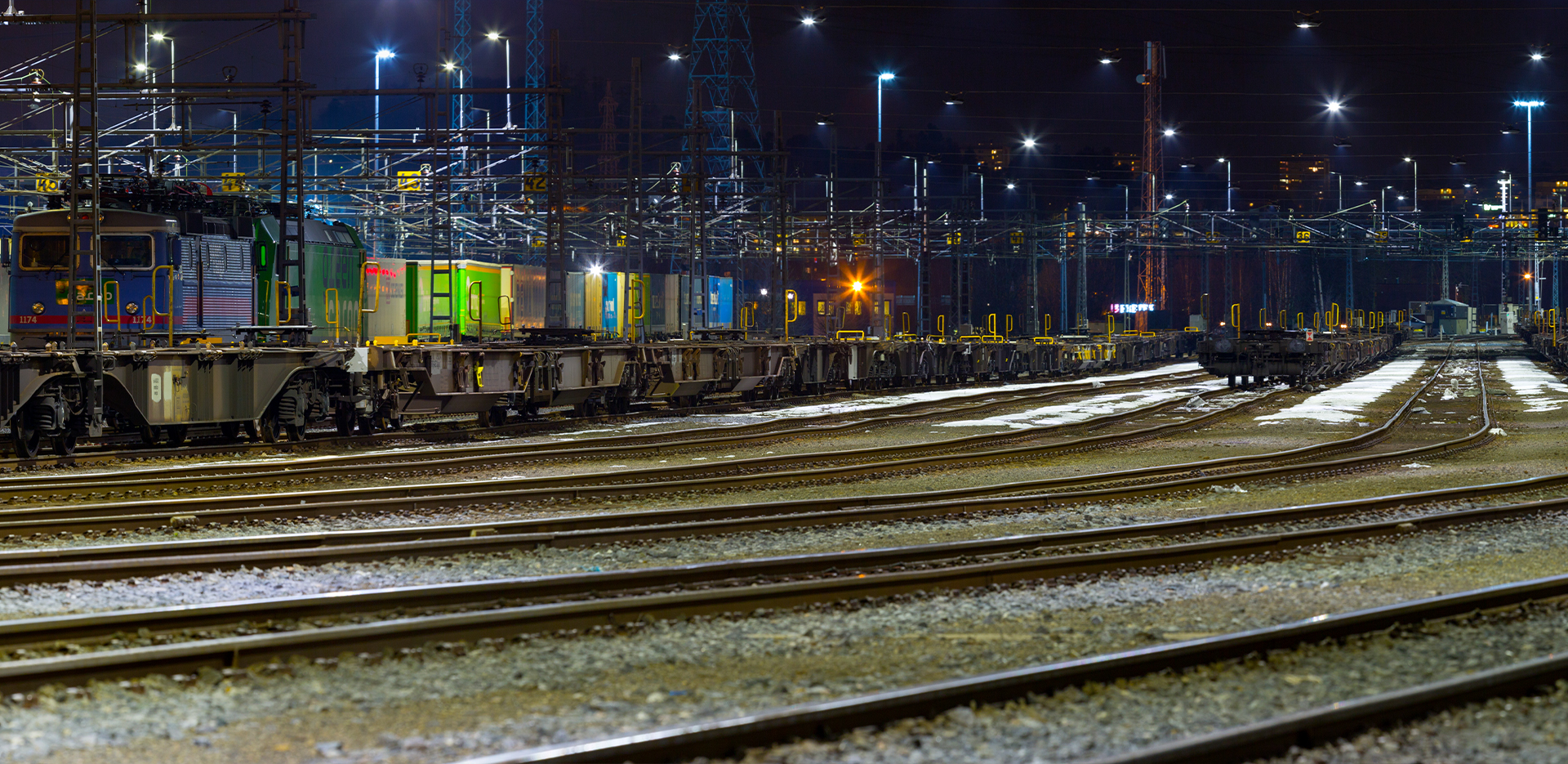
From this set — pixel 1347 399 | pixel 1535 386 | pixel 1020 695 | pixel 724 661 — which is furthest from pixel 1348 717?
pixel 1535 386

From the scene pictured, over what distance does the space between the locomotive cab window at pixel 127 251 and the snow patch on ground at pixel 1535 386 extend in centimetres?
2610

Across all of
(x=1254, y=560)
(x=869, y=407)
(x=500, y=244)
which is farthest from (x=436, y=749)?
(x=500, y=244)

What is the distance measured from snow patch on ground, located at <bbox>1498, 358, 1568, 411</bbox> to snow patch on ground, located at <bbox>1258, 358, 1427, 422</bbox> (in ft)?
10.0

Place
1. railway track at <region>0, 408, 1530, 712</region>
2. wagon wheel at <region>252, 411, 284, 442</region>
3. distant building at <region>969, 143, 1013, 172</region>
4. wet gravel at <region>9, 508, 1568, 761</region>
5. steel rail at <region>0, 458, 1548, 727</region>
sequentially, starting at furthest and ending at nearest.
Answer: distant building at <region>969, 143, 1013, 172</region>
wagon wheel at <region>252, 411, 284, 442</region>
railway track at <region>0, 408, 1530, 712</region>
steel rail at <region>0, 458, 1548, 727</region>
wet gravel at <region>9, 508, 1568, 761</region>

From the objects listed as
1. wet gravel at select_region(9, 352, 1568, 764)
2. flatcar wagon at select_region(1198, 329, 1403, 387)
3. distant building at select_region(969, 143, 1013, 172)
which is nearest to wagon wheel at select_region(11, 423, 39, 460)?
wet gravel at select_region(9, 352, 1568, 764)

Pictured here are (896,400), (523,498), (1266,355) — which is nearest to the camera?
(523,498)

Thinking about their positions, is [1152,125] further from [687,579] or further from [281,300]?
[687,579]

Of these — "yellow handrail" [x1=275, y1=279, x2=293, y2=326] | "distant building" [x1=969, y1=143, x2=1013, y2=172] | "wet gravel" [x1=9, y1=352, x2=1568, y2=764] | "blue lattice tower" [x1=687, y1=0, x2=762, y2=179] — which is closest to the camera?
"wet gravel" [x1=9, y1=352, x2=1568, y2=764]

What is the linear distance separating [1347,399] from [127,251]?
25.7m

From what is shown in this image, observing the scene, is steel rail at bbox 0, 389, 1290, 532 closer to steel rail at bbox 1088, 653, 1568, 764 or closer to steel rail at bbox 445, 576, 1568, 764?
steel rail at bbox 445, 576, 1568, 764

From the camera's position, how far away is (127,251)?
2122 centimetres

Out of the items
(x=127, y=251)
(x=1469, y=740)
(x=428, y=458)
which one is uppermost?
(x=127, y=251)

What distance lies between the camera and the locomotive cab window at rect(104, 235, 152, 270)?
21203 mm

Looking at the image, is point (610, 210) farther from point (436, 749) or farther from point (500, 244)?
point (436, 749)
